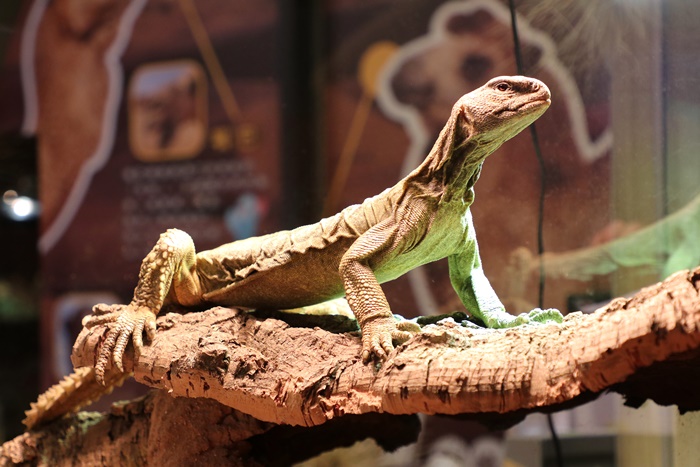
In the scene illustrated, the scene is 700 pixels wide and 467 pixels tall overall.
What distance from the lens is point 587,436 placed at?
339 cm

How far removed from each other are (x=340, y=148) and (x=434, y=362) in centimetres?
217

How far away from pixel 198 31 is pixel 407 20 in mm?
1274

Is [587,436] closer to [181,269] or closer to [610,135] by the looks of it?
[610,135]

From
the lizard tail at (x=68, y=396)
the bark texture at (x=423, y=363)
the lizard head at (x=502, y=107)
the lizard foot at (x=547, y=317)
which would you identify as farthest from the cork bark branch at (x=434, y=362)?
the lizard head at (x=502, y=107)

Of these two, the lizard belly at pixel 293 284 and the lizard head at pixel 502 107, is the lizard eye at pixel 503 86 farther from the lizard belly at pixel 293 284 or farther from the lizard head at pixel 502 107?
the lizard belly at pixel 293 284

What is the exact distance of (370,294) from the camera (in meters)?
2.37

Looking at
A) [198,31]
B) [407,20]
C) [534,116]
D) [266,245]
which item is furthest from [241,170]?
[534,116]

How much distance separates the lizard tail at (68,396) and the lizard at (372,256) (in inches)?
14.8

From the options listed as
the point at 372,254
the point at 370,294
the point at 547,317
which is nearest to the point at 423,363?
the point at 370,294

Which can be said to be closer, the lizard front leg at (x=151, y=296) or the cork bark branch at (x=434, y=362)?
the cork bark branch at (x=434, y=362)

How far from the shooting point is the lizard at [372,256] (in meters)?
2.37

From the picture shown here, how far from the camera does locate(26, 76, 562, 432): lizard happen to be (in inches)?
93.2

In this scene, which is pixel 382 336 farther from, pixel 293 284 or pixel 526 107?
pixel 526 107

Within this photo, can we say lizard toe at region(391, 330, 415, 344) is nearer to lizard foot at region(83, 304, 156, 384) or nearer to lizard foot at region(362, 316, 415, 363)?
lizard foot at region(362, 316, 415, 363)
